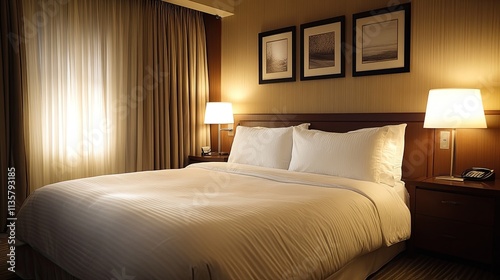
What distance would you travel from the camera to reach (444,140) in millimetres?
2844

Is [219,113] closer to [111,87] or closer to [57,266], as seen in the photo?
[111,87]

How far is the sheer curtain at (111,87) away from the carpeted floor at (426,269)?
1.21 meters

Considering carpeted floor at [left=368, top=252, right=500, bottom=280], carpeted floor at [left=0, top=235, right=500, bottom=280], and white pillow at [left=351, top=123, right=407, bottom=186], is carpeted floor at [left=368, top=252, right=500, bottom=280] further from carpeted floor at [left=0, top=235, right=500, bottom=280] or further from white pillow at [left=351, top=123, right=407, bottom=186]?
white pillow at [left=351, top=123, right=407, bottom=186]

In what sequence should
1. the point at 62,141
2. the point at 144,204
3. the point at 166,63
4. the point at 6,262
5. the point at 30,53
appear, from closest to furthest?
the point at 144,204 → the point at 6,262 → the point at 30,53 → the point at 62,141 → the point at 166,63

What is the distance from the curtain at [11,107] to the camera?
3.08 metres

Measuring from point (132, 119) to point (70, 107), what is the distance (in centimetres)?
66

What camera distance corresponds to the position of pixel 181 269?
4.46ft

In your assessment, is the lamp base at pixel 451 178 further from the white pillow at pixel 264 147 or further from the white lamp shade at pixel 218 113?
the white lamp shade at pixel 218 113

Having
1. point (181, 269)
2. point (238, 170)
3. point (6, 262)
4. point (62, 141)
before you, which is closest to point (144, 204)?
point (181, 269)

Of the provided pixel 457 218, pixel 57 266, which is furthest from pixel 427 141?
pixel 57 266

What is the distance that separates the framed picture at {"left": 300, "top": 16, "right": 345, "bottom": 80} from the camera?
3434 millimetres

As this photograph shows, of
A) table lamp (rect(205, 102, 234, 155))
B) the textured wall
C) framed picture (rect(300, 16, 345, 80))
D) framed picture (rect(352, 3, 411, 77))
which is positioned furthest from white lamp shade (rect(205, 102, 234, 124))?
framed picture (rect(352, 3, 411, 77))

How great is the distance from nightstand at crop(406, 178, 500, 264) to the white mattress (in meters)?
0.15

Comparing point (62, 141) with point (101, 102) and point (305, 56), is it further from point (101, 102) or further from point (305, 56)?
point (305, 56)
